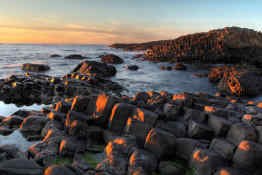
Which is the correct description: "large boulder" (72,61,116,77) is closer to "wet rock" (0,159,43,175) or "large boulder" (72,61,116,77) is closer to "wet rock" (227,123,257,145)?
"wet rock" (227,123,257,145)

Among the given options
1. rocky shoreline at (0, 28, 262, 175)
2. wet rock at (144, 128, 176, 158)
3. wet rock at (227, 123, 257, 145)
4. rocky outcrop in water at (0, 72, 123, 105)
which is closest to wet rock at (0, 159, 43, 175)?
rocky shoreline at (0, 28, 262, 175)

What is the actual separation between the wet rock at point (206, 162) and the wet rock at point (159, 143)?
549mm

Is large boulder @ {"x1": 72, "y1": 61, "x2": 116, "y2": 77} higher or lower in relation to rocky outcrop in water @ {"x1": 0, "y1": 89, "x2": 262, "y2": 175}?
higher

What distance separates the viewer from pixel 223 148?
3.57 metres

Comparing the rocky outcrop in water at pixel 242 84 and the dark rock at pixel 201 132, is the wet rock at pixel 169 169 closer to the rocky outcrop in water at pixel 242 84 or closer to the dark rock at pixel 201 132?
the dark rock at pixel 201 132

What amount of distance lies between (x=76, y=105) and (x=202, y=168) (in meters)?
3.70

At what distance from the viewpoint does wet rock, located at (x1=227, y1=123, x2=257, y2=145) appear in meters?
3.65

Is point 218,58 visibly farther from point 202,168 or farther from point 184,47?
point 202,168

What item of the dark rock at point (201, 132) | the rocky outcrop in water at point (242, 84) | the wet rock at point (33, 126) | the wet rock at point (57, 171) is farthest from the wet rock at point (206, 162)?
the rocky outcrop in water at point (242, 84)

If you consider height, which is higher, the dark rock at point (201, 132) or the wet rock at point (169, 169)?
the dark rock at point (201, 132)

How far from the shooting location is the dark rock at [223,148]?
3467 millimetres

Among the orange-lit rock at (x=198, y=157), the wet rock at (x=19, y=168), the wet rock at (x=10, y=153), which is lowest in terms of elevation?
the wet rock at (x=10, y=153)

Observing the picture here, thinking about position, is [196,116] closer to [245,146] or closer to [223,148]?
[223,148]

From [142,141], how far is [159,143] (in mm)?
517
